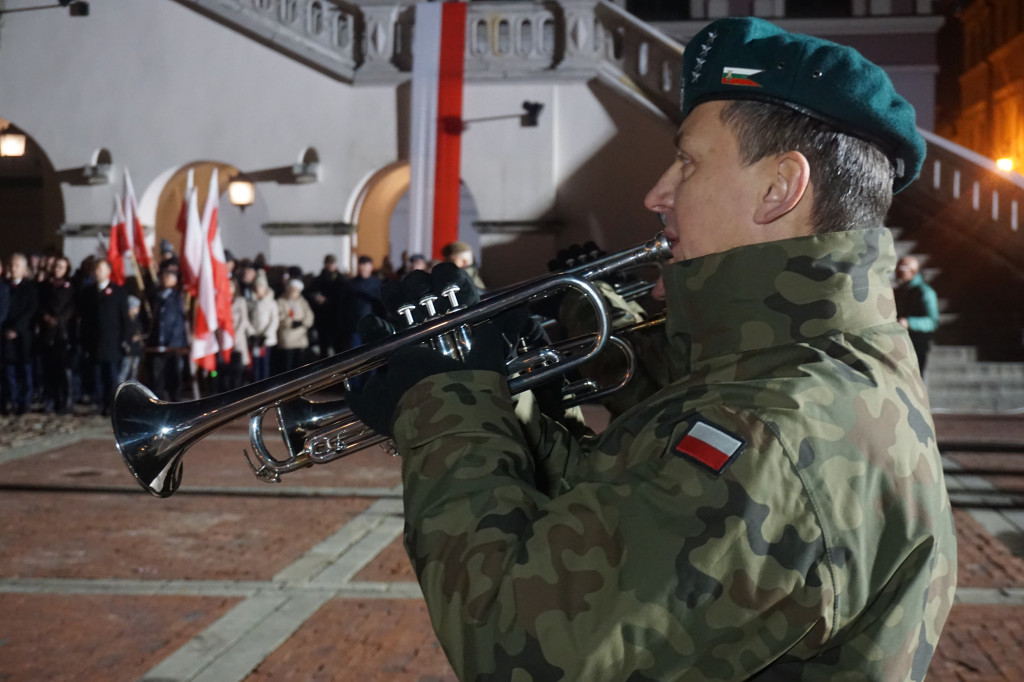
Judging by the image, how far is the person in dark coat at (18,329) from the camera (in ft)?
38.3

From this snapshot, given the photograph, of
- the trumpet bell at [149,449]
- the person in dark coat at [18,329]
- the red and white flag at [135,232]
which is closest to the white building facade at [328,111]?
the red and white flag at [135,232]

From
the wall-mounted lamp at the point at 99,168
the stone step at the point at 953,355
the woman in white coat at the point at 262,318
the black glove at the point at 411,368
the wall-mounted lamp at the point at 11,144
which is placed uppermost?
the wall-mounted lamp at the point at 11,144

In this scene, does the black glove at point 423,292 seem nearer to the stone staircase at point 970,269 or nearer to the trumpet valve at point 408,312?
the trumpet valve at point 408,312

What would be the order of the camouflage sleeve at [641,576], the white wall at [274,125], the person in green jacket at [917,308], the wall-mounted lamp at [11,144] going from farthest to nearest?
1. the wall-mounted lamp at [11,144]
2. the white wall at [274,125]
3. the person in green jacket at [917,308]
4. the camouflage sleeve at [641,576]

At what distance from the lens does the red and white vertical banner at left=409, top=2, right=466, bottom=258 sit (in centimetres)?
1495

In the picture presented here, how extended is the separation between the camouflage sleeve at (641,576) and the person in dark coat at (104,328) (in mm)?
11199

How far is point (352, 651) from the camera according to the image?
172 inches

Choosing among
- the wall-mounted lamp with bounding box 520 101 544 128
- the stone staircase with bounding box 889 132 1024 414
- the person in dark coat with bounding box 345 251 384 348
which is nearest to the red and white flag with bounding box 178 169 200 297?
the person in dark coat with bounding box 345 251 384 348

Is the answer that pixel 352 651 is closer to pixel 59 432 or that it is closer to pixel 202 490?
pixel 202 490

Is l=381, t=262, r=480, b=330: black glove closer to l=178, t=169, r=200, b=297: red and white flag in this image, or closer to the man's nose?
the man's nose

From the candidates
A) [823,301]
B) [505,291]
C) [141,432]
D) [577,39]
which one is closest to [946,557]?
[823,301]

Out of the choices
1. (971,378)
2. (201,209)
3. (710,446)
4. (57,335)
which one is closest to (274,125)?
(201,209)

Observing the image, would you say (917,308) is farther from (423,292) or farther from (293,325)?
(423,292)

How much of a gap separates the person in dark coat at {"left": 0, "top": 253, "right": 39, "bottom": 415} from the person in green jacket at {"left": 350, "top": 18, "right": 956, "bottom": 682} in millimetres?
11493
